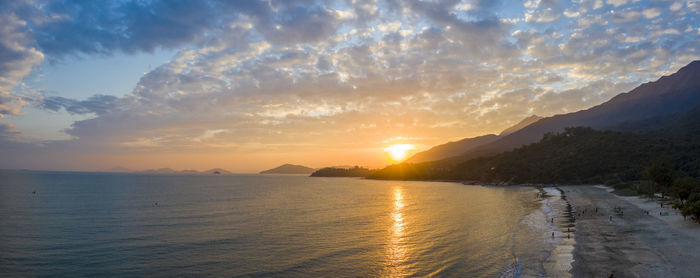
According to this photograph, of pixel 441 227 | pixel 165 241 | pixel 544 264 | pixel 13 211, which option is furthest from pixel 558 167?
pixel 13 211

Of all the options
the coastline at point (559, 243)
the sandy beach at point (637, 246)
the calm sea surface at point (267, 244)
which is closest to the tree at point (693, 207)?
the sandy beach at point (637, 246)

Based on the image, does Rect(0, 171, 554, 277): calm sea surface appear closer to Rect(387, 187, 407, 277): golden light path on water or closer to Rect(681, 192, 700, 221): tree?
Rect(387, 187, 407, 277): golden light path on water

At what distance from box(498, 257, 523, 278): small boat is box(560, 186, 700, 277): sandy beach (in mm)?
3806

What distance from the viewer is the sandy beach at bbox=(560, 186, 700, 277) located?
26.9 meters

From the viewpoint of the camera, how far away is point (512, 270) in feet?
96.4

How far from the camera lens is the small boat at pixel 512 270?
2806cm

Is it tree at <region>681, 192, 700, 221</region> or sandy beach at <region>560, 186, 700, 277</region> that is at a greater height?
tree at <region>681, 192, 700, 221</region>

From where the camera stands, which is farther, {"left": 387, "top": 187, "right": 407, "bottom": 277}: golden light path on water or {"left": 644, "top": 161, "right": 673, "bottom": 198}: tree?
{"left": 644, "top": 161, "right": 673, "bottom": 198}: tree

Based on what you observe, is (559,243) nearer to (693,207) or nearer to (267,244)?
(693,207)

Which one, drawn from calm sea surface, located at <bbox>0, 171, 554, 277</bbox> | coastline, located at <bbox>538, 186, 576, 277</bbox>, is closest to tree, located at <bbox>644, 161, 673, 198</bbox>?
coastline, located at <bbox>538, 186, 576, 277</bbox>

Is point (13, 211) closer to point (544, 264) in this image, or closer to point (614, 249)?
point (544, 264)

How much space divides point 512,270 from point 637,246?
14871mm

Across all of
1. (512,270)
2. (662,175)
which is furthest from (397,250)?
(662,175)

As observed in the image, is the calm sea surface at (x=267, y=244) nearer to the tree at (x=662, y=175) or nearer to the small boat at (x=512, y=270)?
the small boat at (x=512, y=270)
